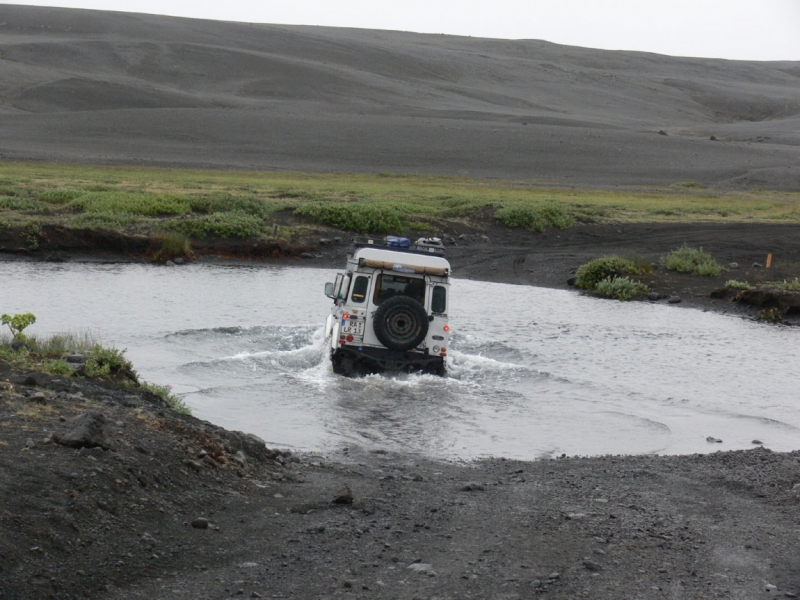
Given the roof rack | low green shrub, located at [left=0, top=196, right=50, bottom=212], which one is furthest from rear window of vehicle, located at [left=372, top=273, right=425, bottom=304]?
low green shrub, located at [left=0, top=196, right=50, bottom=212]

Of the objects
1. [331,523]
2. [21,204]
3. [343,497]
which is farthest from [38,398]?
[21,204]

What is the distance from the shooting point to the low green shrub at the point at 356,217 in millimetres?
33469

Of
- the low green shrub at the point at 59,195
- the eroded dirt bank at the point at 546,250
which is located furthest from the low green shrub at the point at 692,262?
the low green shrub at the point at 59,195

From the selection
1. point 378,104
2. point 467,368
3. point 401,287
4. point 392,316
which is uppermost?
point 378,104

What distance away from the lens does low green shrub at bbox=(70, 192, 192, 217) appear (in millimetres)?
32188

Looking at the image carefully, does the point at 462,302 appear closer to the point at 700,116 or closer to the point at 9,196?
the point at 9,196

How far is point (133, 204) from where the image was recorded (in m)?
32.8

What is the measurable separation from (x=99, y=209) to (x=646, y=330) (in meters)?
18.3

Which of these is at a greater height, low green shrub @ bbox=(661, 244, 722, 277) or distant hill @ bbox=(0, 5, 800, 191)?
distant hill @ bbox=(0, 5, 800, 191)

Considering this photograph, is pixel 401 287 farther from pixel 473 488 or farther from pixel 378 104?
pixel 378 104

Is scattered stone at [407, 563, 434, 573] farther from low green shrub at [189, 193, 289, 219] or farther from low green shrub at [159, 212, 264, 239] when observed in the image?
low green shrub at [189, 193, 289, 219]

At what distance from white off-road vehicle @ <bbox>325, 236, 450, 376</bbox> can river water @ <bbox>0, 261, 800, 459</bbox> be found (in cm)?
28

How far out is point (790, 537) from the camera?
783cm

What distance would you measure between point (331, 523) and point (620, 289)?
21050mm
